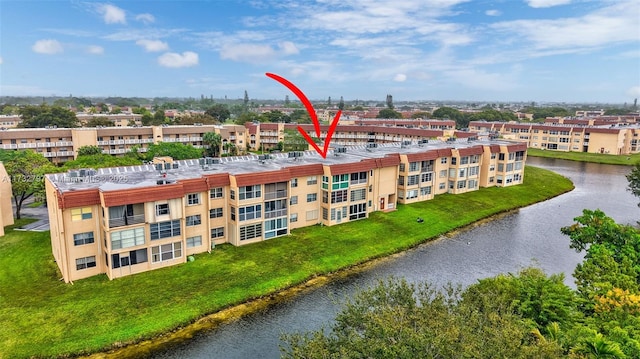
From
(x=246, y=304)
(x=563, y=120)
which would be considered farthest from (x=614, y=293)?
(x=563, y=120)

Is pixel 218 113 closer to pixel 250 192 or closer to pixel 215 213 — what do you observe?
pixel 215 213

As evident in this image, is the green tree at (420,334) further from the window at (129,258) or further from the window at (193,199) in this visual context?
the window at (193,199)

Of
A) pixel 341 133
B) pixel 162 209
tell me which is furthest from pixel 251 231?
pixel 341 133

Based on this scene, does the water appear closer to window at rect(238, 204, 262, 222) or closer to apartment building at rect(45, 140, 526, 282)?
apartment building at rect(45, 140, 526, 282)

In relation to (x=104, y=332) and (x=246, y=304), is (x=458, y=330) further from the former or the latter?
(x=104, y=332)

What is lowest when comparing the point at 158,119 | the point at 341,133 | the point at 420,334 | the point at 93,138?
the point at 420,334

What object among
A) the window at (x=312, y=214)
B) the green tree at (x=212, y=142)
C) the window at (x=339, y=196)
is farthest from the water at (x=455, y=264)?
the green tree at (x=212, y=142)
